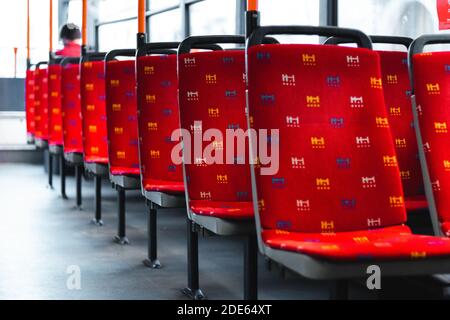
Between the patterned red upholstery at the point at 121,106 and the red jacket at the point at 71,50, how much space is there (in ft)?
14.1

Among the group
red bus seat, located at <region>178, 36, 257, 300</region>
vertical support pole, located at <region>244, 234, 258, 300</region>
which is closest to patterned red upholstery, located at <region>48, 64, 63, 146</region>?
red bus seat, located at <region>178, 36, 257, 300</region>

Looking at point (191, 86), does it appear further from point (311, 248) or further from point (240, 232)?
point (311, 248)

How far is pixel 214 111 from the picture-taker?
2764mm

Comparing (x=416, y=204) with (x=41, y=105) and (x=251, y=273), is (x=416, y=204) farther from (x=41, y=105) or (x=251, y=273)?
(x=41, y=105)

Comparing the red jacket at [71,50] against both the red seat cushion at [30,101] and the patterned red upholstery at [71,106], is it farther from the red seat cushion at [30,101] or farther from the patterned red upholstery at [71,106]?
the patterned red upholstery at [71,106]

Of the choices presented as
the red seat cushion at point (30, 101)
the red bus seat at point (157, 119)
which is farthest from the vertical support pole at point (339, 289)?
the red seat cushion at point (30, 101)

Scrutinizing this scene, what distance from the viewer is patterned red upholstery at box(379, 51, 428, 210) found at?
2.90 metres

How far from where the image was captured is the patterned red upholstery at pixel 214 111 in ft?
8.89

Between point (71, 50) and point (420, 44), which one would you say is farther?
point (71, 50)

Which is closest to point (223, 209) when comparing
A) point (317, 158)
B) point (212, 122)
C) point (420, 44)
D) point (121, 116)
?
point (212, 122)

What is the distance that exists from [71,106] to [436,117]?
147 inches

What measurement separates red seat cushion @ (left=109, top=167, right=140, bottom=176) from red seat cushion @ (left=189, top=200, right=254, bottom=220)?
1194 mm

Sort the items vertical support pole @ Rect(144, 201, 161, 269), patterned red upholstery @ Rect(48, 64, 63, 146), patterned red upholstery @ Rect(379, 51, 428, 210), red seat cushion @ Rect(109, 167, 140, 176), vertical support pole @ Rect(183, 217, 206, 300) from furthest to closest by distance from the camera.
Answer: patterned red upholstery @ Rect(48, 64, 63, 146), red seat cushion @ Rect(109, 167, 140, 176), vertical support pole @ Rect(144, 201, 161, 269), vertical support pole @ Rect(183, 217, 206, 300), patterned red upholstery @ Rect(379, 51, 428, 210)

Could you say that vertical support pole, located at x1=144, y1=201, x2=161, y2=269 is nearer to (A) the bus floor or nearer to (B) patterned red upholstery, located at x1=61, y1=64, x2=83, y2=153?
(A) the bus floor
